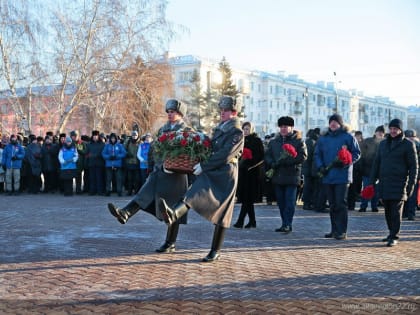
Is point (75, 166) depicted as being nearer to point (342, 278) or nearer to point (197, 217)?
point (197, 217)

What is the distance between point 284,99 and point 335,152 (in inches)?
3357

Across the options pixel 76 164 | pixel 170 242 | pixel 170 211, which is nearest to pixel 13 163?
pixel 76 164

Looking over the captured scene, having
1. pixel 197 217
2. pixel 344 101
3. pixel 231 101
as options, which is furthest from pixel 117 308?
pixel 344 101

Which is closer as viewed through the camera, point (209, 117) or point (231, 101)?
point (231, 101)

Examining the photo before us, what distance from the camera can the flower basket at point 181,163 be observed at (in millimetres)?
7098

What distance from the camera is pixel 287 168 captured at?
10.0 m

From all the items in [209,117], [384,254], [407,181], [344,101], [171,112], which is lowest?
[384,254]

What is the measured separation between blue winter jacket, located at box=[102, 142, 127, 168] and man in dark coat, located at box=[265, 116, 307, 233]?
8025 mm

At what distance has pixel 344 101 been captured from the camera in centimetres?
10144

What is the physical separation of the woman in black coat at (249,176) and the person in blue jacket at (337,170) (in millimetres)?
1356

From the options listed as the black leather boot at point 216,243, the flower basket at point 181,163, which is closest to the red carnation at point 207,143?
the flower basket at point 181,163

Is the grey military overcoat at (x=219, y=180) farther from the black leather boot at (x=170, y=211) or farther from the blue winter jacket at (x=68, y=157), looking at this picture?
the blue winter jacket at (x=68, y=157)

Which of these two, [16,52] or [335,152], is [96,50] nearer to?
[16,52]

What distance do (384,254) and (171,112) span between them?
3916 mm
